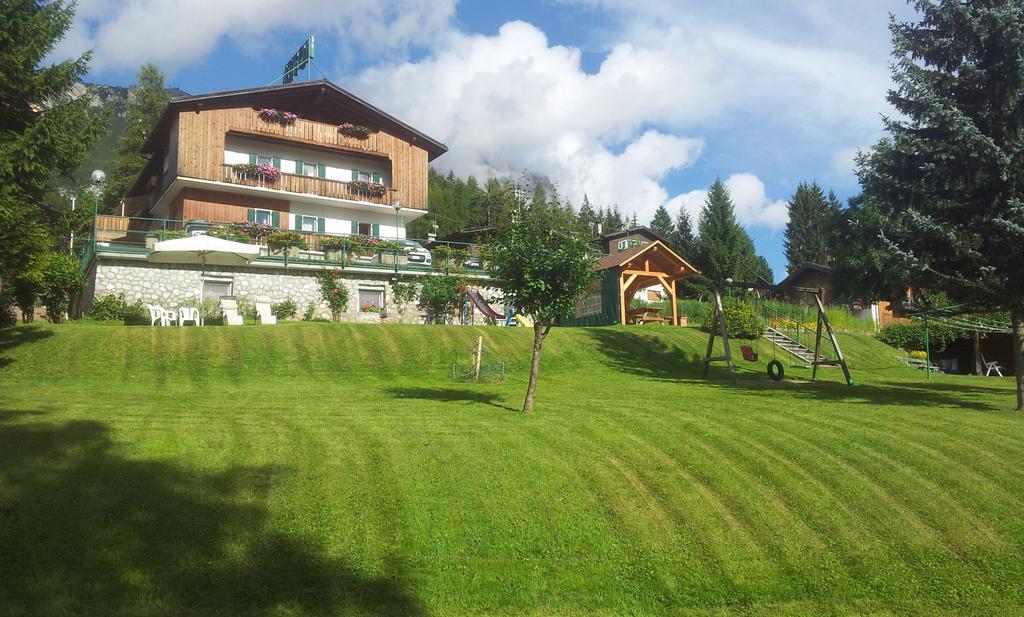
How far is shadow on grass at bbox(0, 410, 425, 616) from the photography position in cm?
575

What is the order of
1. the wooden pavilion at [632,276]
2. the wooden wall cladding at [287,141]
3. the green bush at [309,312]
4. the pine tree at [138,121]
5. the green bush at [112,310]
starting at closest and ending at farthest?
1. the green bush at [112,310]
2. the green bush at [309,312]
3. the wooden pavilion at [632,276]
4. the wooden wall cladding at [287,141]
5. the pine tree at [138,121]

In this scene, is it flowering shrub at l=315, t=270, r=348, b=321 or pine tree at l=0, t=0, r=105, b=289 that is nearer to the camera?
pine tree at l=0, t=0, r=105, b=289

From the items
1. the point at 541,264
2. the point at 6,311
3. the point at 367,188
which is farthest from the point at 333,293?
the point at 541,264

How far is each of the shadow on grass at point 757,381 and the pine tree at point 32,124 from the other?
15312mm

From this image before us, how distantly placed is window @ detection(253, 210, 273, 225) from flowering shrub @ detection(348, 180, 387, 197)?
4380mm

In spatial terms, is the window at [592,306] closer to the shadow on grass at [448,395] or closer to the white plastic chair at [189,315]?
the white plastic chair at [189,315]

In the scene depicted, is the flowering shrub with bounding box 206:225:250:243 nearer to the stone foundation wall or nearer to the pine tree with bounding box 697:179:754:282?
the stone foundation wall

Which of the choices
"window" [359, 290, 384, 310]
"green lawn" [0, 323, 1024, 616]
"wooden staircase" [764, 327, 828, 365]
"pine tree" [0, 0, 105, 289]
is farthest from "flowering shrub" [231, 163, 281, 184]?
"wooden staircase" [764, 327, 828, 365]

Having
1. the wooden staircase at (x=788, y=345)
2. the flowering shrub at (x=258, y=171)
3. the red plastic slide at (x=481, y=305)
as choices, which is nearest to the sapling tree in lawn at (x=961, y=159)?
the wooden staircase at (x=788, y=345)

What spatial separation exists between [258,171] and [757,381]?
25.8m

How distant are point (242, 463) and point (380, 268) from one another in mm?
21071

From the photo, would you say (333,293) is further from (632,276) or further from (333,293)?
(632,276)

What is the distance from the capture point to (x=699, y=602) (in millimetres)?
6484

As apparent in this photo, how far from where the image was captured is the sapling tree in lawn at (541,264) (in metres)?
12.2
